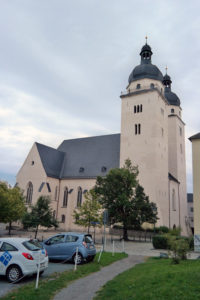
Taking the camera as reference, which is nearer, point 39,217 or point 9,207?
point 39,217

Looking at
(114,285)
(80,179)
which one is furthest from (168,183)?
(114,285)

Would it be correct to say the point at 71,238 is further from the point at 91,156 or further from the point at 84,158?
the point at 84,158

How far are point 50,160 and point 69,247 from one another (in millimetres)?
32751

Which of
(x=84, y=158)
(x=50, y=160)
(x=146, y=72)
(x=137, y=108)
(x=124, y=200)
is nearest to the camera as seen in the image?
(x=124, y=200)

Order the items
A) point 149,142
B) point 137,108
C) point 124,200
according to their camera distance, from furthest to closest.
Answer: point 137,108 → point 149,142 → point 124,200

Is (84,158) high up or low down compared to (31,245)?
up

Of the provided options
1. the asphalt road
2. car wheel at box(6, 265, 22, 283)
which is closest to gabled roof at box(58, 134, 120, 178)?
the asphalt road

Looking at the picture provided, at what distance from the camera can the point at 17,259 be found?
8.34 m

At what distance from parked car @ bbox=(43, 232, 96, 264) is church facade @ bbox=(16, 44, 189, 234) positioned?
24.7m

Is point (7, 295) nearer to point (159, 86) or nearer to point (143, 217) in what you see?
point (143, 217)

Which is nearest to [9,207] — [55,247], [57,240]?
[57,240]

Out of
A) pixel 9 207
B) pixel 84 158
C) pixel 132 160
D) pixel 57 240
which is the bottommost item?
pixel 57 240

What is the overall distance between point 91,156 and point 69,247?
32.9 metres

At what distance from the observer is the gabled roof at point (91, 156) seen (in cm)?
4181
